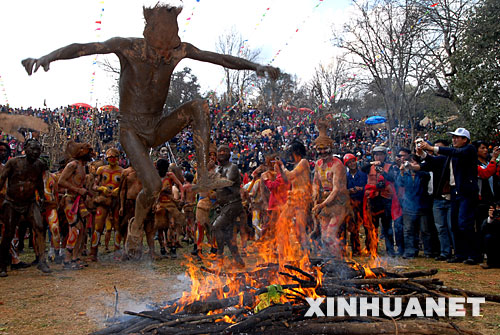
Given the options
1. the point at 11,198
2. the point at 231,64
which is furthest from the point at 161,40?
the point at 11,198

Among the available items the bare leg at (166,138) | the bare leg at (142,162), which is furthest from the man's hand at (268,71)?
the bare leg at (142,162)

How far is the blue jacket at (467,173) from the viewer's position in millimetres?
7320

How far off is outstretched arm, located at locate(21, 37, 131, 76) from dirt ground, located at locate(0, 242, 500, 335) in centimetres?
263

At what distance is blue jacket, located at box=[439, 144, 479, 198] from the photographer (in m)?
7.32

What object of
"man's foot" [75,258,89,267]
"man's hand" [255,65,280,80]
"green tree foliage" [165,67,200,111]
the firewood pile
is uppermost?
"green tree foliage" [165,67,200,111]

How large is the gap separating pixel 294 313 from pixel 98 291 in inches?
138

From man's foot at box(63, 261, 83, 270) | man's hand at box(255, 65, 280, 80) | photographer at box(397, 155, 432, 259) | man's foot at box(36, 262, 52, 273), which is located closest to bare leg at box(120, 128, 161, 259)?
man's hand at box(255, 65, 280, 80)

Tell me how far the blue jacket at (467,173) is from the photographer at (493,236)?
0.46 metres

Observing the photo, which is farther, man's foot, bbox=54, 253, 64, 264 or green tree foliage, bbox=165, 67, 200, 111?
green tree foliage, bbox=165, 67, 200, 111

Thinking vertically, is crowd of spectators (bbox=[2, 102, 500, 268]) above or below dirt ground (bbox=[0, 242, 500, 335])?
above

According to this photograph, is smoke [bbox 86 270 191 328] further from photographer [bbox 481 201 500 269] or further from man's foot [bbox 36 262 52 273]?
photographer [bbox 481 201 500 269]

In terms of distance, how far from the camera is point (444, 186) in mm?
8000

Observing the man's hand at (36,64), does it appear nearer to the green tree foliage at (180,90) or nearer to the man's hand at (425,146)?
the man's hand at (425,146)

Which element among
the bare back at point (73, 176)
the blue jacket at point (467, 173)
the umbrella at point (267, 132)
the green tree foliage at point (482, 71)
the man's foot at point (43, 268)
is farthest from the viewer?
the umbrella at point (267, 132)
